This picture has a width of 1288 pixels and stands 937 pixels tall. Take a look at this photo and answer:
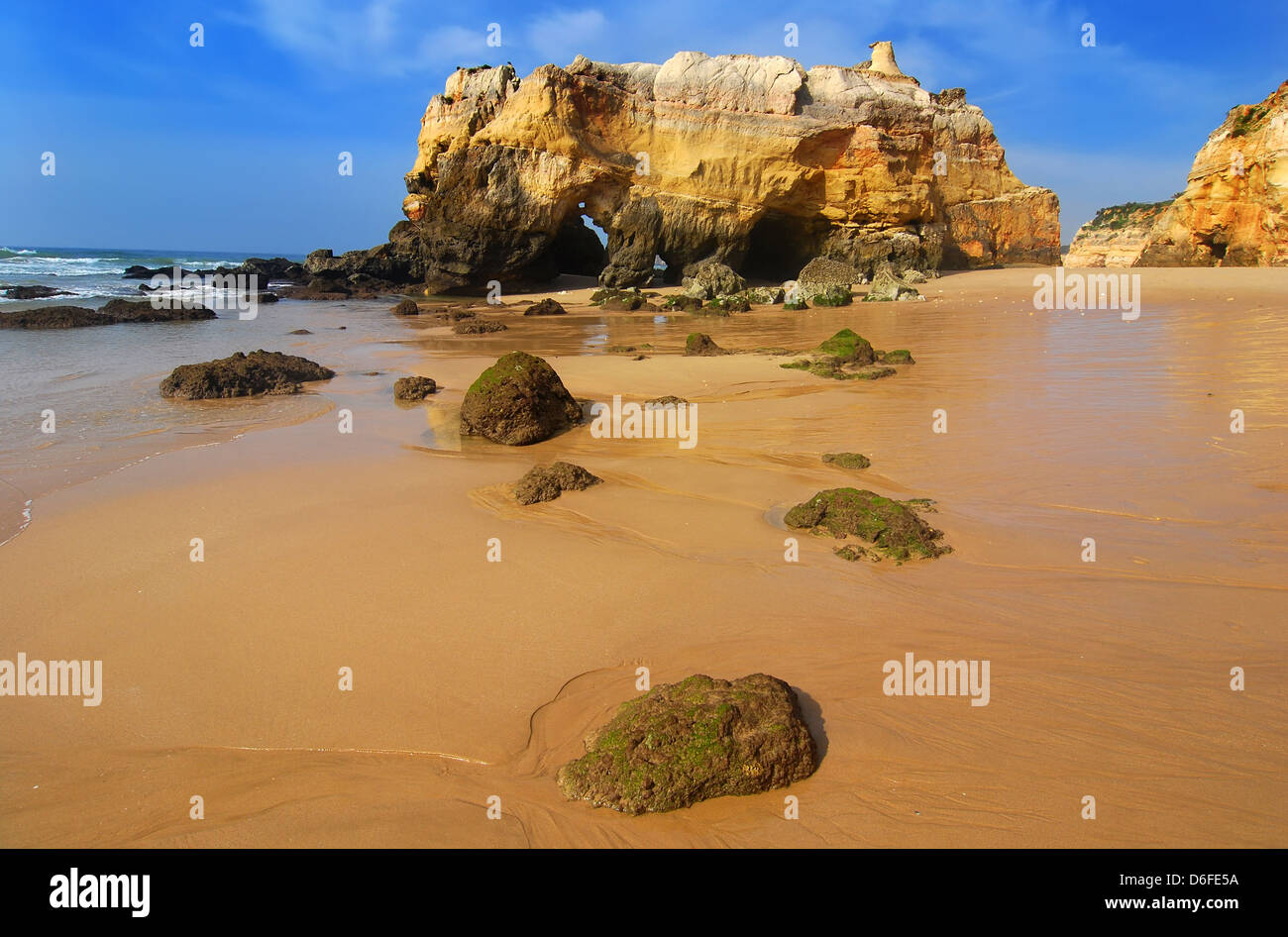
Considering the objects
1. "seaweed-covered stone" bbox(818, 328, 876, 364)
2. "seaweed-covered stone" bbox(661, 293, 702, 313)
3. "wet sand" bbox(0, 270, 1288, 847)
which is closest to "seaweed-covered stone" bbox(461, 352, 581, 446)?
"wet sand" bbox(0, 270, 1288, 847)

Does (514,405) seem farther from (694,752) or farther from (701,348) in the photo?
(701,348)

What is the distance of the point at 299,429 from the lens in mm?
7477

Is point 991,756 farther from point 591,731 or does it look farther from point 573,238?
point 573,238

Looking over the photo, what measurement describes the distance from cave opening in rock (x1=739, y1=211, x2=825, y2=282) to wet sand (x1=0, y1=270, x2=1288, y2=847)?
72.3 feet

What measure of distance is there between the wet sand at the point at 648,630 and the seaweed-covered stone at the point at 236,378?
2853 millimetres

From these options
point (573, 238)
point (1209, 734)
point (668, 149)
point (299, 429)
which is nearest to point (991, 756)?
point (1209, 734)

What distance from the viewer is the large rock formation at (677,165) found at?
24172 millimetres

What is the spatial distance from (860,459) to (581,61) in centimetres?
2252

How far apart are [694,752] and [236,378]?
8.85 m

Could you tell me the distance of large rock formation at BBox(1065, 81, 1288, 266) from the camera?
2239cm

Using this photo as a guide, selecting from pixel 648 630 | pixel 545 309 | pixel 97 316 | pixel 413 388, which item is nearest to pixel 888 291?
pixel 545 309

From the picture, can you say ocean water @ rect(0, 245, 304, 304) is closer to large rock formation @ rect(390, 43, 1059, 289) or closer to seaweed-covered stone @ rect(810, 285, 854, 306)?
large rock formation @ rect(390, 43, 1059, 289)

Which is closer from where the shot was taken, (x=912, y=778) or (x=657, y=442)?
(x=912, y=778)

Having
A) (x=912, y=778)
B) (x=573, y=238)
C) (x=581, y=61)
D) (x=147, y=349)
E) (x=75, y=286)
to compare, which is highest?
(x=581, y=61)
